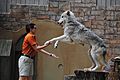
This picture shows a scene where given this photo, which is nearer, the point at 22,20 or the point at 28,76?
the point at 28,76

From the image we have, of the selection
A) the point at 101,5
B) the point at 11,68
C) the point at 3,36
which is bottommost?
the point at 11,68

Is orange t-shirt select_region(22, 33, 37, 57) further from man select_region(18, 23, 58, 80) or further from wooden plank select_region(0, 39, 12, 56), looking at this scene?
wooden plank select_region(0, 39, 12, 56)

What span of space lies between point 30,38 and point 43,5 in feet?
18.9

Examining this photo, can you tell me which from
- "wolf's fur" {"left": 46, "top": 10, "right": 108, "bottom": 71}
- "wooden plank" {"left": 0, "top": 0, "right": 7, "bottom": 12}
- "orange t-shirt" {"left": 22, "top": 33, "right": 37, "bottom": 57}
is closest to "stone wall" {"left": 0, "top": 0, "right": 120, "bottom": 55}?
"wooden plank" {"left": 0, "top": 0, "right": 7, "bottom": 12}

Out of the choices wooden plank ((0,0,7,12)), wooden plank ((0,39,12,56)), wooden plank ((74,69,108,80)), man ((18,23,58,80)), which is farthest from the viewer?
wooden plank ((0,0,7,12))

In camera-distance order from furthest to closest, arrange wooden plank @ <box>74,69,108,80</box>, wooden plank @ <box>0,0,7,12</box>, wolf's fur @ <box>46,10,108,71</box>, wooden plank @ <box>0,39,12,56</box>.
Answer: wooden plank @ <box>0,0,7,12</box>
wooden plank @ <box>0,39,12,56</box>
wolf's fur @ <box>46,10,108,71</box>
wooden plank @ <box>74,69,108,80</box>

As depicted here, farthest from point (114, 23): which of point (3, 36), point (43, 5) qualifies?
point (3, 36)

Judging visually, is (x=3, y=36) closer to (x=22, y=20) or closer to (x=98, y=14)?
(x=22, y=20)

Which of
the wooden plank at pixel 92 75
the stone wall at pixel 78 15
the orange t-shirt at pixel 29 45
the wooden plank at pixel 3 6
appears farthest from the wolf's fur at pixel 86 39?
the wooden plank at pixel 3 6

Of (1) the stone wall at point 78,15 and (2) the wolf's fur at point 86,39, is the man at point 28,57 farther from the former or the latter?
(1) the stone wall at point 78,15

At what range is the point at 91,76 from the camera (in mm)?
7805

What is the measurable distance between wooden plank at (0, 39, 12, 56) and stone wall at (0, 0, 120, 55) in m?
0.52

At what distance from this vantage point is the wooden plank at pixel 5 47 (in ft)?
39.2

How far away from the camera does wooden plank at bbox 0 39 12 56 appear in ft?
39.2
